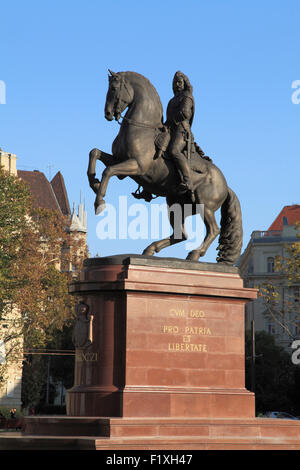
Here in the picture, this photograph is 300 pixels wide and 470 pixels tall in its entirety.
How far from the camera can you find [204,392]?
53.3 ft

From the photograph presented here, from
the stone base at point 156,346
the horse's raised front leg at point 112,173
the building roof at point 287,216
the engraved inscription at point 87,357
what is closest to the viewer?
the stone base at point 156,346

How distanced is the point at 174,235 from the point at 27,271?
1150 inches

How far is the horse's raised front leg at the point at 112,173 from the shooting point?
1694cm

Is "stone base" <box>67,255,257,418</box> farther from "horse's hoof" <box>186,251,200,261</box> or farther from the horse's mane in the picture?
the horse's mane

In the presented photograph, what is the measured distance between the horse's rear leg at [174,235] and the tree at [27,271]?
25.7 m

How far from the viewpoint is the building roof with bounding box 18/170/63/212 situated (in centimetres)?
8569

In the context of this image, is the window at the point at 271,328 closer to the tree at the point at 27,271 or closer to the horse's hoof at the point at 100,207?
the tree at the point at 27,271

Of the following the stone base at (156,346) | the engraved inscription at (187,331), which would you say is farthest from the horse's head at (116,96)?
the engraved inscription at (187,331)

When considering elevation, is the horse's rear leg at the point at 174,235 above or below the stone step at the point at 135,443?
above

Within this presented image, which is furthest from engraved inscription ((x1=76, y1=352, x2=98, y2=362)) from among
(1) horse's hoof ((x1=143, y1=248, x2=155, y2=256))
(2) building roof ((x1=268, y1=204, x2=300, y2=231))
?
(2) building roof ((x1=268, y1=204, x2=300, y2=231))

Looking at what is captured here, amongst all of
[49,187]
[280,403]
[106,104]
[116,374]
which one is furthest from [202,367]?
[49,187]

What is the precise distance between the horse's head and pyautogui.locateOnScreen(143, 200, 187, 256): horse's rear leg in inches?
95.2
